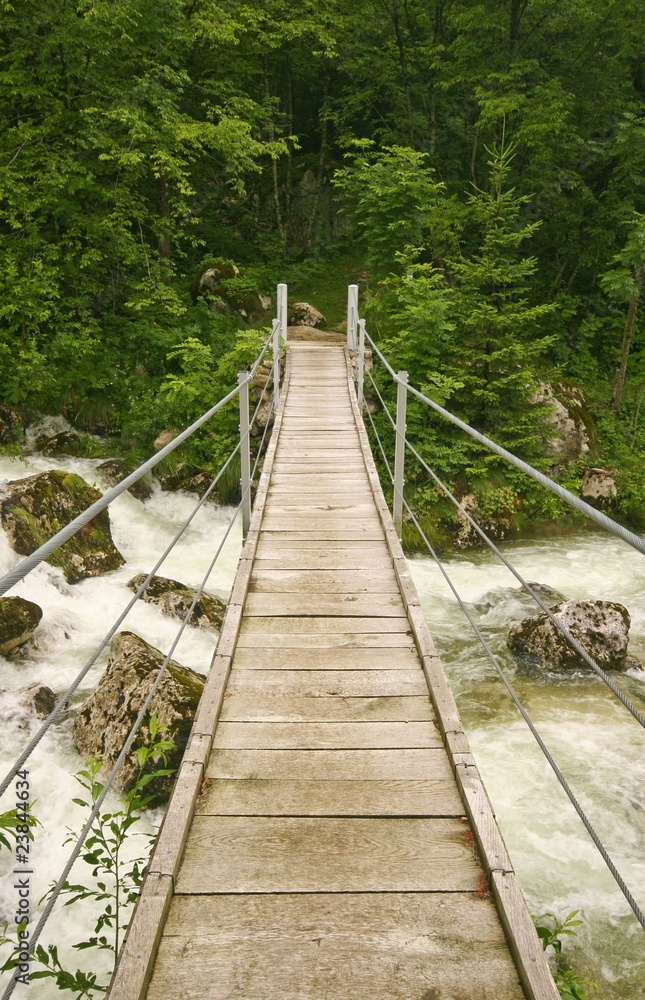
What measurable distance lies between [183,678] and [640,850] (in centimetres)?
361

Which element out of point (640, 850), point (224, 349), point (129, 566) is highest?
point (224, 349)

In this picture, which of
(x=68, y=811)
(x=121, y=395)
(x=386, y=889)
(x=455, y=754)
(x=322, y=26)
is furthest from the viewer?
(x=322, y=26)

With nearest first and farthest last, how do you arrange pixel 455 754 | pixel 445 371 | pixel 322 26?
pixel 455 754, pixel 445 371, pixel 322 26

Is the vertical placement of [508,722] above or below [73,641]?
below

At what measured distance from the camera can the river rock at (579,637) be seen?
654 cm

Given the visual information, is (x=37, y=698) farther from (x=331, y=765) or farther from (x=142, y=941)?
(x=142, y=941)

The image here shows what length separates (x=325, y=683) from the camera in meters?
3.10

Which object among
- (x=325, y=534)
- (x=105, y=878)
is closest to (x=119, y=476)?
(x=325, y=534)

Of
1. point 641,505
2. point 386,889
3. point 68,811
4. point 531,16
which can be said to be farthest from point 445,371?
point 531,16

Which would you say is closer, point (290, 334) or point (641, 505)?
point (641, 505)

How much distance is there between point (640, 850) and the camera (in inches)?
179

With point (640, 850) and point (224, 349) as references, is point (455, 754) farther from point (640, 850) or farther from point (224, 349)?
point (224, 349)

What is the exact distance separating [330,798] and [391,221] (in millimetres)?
11178

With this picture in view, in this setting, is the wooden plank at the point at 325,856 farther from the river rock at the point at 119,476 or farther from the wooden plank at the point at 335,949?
the river rock at the point at 119,476
